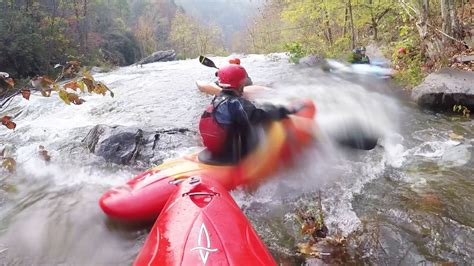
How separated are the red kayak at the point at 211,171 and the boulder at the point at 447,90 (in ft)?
9.62

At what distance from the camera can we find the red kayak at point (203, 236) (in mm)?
1938

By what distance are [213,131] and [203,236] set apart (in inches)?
67.9

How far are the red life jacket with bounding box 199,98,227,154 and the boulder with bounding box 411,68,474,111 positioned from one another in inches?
168

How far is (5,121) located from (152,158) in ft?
9.12

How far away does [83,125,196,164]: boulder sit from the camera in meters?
4.75

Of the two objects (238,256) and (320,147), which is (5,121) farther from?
(320,147)

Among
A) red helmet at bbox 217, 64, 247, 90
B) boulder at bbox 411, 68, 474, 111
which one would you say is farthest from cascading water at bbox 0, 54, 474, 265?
red helmet at bbox 217, 64, 247, 90

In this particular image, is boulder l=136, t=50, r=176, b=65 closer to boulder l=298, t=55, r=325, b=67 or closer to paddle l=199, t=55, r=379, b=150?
boulder l=298, t=55, r=325, b=67

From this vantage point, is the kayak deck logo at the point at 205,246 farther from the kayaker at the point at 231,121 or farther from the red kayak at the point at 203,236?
the kayaker at the point at 231,121

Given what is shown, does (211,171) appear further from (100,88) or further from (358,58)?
(358,58)

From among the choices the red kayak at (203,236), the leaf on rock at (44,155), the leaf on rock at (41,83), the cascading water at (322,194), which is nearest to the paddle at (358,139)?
the cascading water at (322,194)

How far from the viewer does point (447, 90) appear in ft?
19.9

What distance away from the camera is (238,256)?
196 cm

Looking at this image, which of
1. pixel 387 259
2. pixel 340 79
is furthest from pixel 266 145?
pixel 340 79
